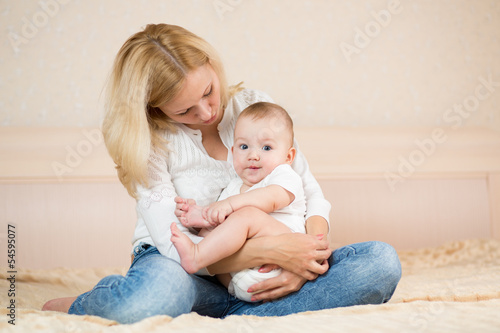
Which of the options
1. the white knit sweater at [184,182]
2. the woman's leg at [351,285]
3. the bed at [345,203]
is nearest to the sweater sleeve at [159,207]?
the white knit sweater at [184,182]

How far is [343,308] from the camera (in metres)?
1.14

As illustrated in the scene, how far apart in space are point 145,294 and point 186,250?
13 centimetres

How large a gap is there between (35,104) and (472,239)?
195 centimetres

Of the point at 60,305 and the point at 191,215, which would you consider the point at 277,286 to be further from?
the point at 60,305

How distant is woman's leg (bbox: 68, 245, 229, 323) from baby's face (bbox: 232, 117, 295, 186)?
1.00 feet

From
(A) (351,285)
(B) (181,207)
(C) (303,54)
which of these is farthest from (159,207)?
(C) (303,54)

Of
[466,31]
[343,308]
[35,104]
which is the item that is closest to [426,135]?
[466,31]

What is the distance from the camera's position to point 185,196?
1.41 m

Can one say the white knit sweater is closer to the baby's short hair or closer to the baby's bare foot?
the baby's bare foot

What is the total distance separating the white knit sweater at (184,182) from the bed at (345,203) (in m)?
0.40

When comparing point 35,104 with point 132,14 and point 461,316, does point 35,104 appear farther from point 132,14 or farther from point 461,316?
point 461,316

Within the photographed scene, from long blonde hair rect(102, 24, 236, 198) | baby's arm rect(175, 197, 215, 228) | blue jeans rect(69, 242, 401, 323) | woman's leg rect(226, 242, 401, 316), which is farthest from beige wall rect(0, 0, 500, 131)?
woman's leg rect(226, 242, 401, 316)

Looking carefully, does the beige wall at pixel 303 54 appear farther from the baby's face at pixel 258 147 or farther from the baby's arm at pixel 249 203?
the baby's arm at pixel 249 203

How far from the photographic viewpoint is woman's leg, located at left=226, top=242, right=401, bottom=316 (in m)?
1.20
